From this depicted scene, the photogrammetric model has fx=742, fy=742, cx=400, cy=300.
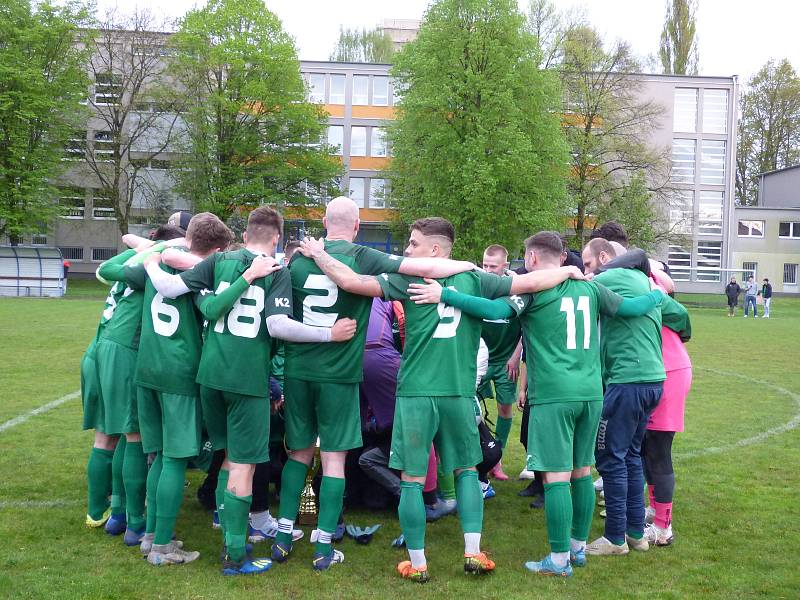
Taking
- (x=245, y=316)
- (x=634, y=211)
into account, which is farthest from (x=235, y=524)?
(x=634, y=211)

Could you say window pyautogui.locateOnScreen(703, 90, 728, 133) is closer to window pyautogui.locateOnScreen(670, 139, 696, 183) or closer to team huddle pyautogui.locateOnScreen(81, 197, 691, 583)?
window pyautogui.locateOnScreen(670, 139, 696, 183)

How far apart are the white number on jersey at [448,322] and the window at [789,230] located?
57.9 metres

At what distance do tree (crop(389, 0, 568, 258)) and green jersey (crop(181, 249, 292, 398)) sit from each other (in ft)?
98.7

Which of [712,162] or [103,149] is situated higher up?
[712,162]

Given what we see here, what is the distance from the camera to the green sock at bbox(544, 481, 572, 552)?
15.3 ft

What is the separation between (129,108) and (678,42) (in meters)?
42.3

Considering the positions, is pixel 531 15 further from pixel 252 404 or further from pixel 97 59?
pixel 252 404

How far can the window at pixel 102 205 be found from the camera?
45.2m

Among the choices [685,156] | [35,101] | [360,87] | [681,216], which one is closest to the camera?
[35,101]

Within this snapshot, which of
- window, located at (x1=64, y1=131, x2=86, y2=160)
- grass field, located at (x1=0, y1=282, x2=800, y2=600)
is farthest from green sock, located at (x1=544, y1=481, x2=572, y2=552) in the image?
window, located at (x1=64, y1=131, x2=86, y2=160)

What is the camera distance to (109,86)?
45.2 meters

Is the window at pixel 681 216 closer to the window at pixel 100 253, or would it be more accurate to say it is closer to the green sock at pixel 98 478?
the window at pixel 100 253

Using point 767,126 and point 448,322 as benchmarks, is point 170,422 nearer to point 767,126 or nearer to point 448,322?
point 448,322

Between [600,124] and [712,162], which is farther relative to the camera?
[712,162]
